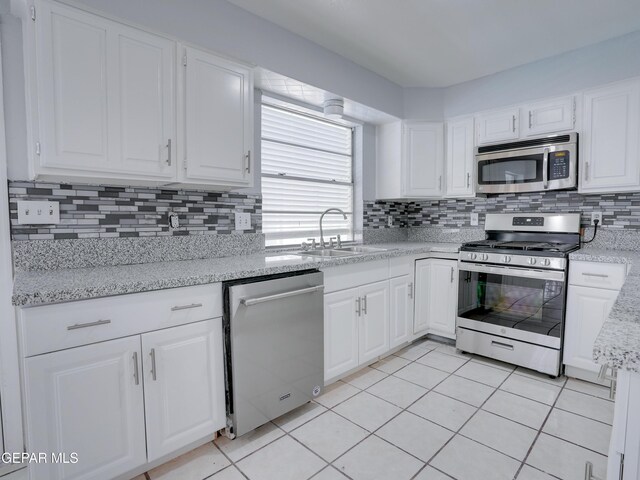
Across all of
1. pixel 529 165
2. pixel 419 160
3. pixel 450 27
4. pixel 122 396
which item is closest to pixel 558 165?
pixel 529 165

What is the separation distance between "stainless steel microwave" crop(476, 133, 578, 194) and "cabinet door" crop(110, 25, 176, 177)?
8.62 feet

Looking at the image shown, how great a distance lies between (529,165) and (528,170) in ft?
0.13

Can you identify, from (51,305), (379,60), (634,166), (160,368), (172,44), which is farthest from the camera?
(379,60)

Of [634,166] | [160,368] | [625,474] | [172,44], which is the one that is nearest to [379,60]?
[172,44]

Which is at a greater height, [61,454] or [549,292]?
[549,292]

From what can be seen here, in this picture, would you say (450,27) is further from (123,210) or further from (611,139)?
(123,210)

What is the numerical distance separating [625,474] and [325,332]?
1.63m

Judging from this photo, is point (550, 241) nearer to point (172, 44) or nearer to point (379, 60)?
point (379, 60)

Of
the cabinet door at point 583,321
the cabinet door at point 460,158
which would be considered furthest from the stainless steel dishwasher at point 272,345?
the cabinet door at point 460,158

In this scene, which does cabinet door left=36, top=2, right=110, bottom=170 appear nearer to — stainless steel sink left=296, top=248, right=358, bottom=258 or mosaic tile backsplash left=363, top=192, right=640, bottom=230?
stainless steel sink left=296, top=248, right=358, bottom=258

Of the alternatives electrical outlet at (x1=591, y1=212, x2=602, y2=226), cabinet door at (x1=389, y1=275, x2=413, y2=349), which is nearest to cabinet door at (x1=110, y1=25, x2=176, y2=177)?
cabinet door at (x1=389, y1=275, x2=413, y2=349)

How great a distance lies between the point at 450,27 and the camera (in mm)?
2426

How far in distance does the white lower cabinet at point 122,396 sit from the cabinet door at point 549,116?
9.31 feet

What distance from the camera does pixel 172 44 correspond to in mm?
1823
